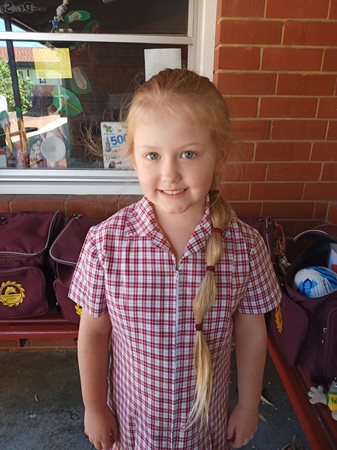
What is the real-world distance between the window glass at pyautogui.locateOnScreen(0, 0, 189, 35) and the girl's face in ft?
4.76

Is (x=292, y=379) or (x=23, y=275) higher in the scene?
(x=23, y=275)

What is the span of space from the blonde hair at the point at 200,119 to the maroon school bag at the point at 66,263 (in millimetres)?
926

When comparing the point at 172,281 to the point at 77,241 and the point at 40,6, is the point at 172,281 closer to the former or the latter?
the point at 77,241

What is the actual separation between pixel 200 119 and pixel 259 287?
52cm

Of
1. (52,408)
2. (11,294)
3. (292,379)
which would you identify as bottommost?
(52,408)

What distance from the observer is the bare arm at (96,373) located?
1161mm

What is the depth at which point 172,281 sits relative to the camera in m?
1.06

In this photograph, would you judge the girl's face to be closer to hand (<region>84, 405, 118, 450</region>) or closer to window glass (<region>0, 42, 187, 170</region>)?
hand (<region>84, 405, 118, 450</region>)

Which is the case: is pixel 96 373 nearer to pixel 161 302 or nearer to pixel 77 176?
pixel 161 302

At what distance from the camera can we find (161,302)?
1064 millimetres

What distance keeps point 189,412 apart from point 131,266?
47 cm

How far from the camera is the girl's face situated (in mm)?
938

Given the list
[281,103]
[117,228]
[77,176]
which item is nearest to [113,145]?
[77,176]

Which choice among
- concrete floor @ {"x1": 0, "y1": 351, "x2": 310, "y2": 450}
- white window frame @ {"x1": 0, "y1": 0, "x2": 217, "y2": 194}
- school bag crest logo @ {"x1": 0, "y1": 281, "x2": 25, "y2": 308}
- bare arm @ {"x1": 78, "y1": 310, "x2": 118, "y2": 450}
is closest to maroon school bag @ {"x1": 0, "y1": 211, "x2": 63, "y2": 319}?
school bag crest logo @ {"x1": 0, "y1": 281, "x2": 25, "y2": 308}
